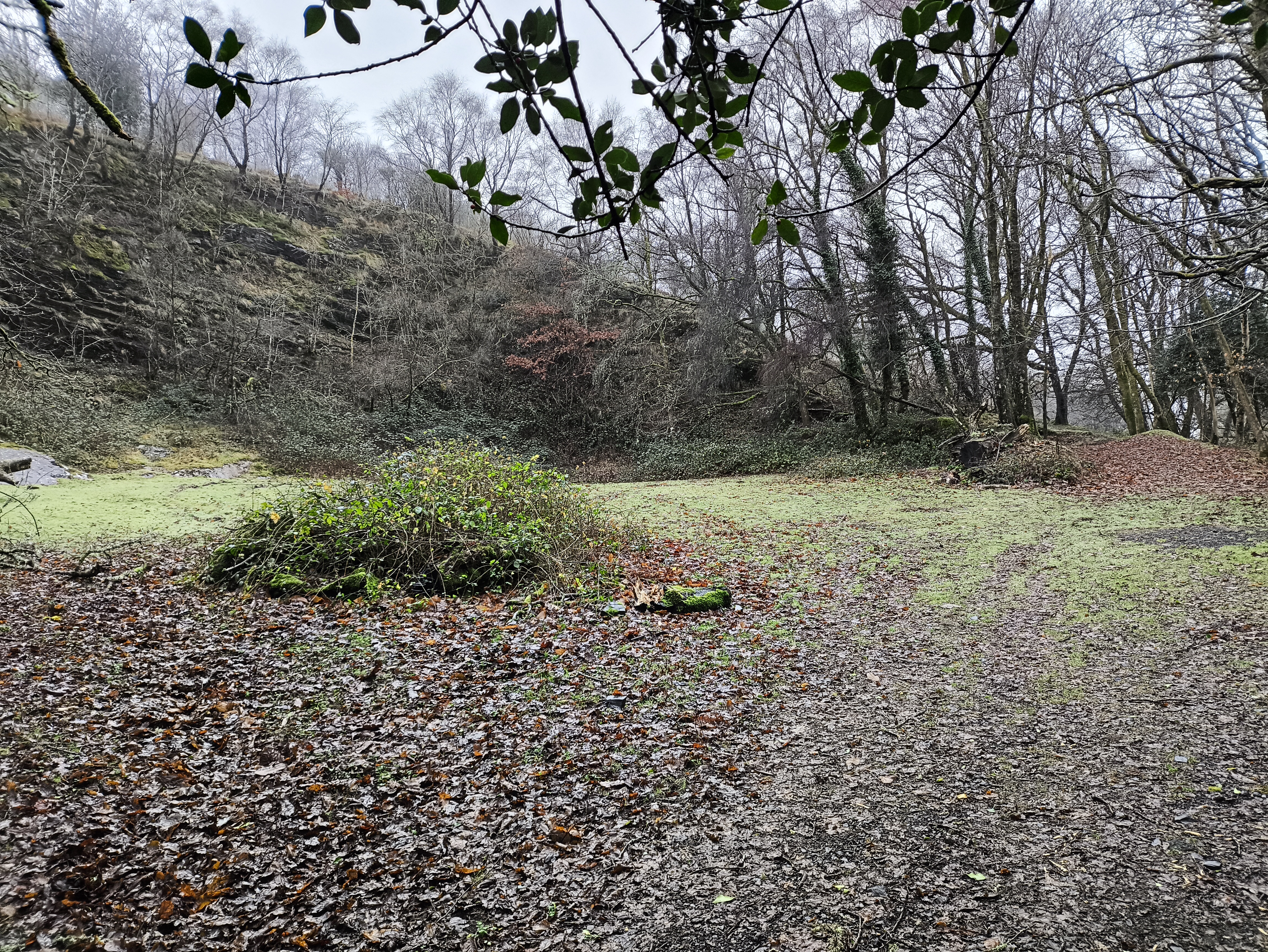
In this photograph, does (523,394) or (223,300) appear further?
(523,394)

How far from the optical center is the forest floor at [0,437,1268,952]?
2125 mm

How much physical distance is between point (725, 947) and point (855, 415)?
48.5 feet

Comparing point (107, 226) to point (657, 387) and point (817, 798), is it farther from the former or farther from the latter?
point (817, 798)

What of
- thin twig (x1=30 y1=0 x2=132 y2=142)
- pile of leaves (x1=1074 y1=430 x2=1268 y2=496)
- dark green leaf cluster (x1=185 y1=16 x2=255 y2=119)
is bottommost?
pile of leaves (x1=1074 y1=430 x2=1268 y2=496)

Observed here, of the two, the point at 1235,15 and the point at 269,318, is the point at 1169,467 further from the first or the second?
the point at 269,318

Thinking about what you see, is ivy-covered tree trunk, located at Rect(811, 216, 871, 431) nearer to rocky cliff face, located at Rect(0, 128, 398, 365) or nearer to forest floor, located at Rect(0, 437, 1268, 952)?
forest floor, located at Rect(0, 437, 1268, 952)

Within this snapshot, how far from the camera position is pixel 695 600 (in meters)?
5.25

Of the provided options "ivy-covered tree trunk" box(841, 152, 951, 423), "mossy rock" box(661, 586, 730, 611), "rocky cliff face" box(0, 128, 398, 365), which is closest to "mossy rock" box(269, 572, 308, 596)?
"mossy rock" box(661, 586, 730, 611)

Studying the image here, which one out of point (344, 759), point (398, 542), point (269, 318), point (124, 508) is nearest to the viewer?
point (344, 759)

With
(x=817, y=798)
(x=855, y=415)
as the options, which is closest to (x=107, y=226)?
(x=855, y=415)

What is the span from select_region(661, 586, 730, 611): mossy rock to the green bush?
0.83 meters

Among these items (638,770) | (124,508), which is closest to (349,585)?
(638,770)

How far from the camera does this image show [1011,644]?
4.38 m

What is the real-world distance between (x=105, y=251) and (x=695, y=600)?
1858 cm
